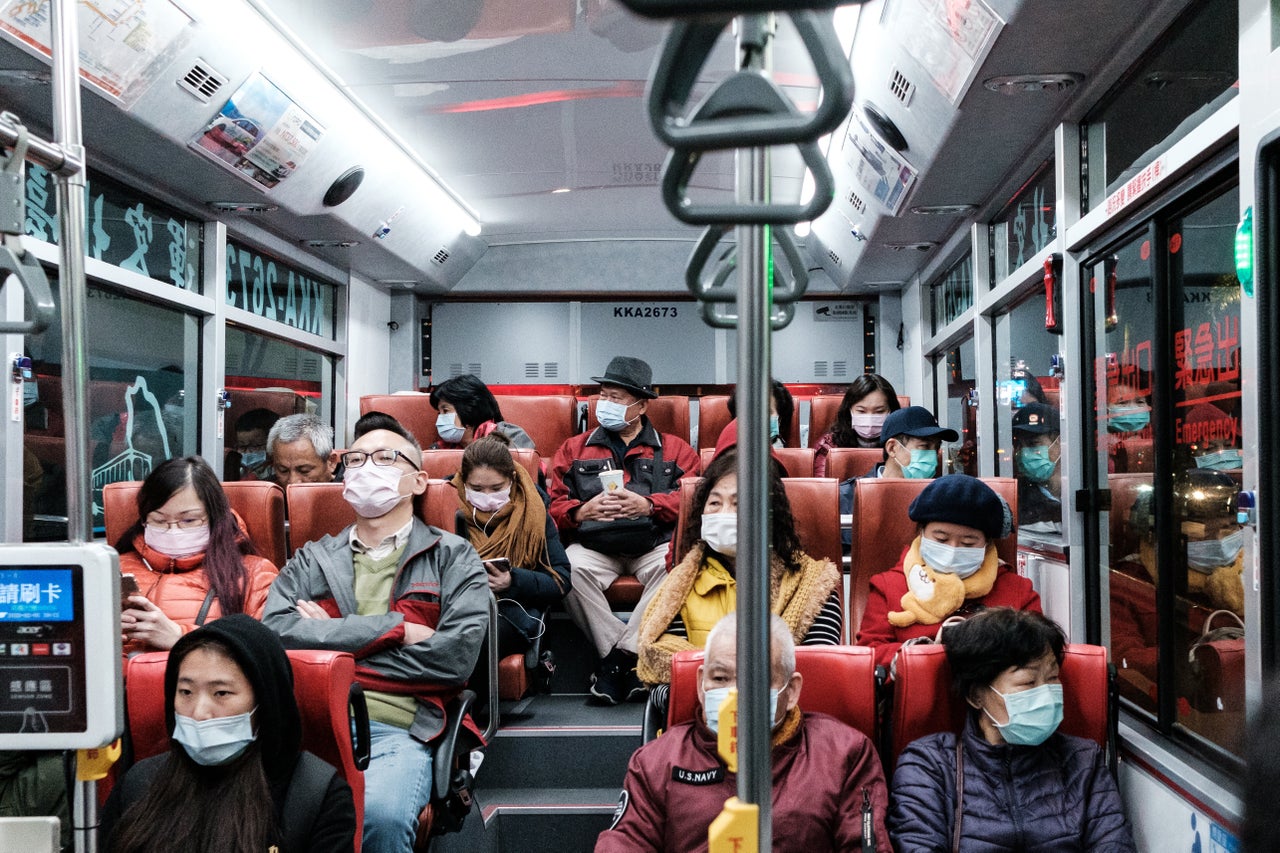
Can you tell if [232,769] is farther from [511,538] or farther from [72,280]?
[511,538]

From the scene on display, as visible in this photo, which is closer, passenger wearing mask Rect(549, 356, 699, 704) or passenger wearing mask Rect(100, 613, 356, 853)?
passenger wearing mask Rect(100, 613, 356, 853)

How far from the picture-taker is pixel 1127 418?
3771 mm

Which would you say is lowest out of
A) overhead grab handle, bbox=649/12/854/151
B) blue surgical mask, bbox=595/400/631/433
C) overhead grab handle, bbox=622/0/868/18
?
blue surgical mask, bbox=595/400/631/433

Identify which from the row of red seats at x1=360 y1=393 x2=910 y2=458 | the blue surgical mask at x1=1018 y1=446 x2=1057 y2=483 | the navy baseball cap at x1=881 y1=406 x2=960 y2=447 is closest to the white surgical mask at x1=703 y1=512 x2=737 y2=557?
the navy baseball cap at x1=881 y1=406 x2=960 y2=447

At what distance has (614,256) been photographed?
9.05 metres

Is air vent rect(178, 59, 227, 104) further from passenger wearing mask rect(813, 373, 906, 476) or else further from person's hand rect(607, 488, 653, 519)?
passenger wearing mask rect(813, 373, 906, 476)

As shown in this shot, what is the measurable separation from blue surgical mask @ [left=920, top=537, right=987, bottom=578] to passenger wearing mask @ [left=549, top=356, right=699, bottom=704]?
0.98 m

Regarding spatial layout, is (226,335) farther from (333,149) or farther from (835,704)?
(835,704)

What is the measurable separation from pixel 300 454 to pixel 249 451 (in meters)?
1.60

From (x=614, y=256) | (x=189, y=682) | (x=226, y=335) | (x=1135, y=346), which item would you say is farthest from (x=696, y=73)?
(x=614, y=256)

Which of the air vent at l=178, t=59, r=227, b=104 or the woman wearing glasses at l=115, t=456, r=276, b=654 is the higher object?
the air vent at l=178, t=59, r=227, b=104

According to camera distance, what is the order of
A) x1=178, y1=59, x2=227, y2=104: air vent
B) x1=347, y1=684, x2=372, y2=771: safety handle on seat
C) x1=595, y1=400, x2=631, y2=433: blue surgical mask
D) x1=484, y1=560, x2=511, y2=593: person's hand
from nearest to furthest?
x1=347, y1=684, x2=372, y2=771: safety handle on seat → x1=484, y1=560, x2=511, y2=593: person's hand → x1=178, y1=59, x2=227, y2=104: air vent → x1=595, y1=400, x2=631, y2=433: blue surgical mask

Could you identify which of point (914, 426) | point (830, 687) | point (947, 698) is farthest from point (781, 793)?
point (914, 426)

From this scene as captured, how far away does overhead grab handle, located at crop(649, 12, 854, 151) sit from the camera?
27.3 inches
